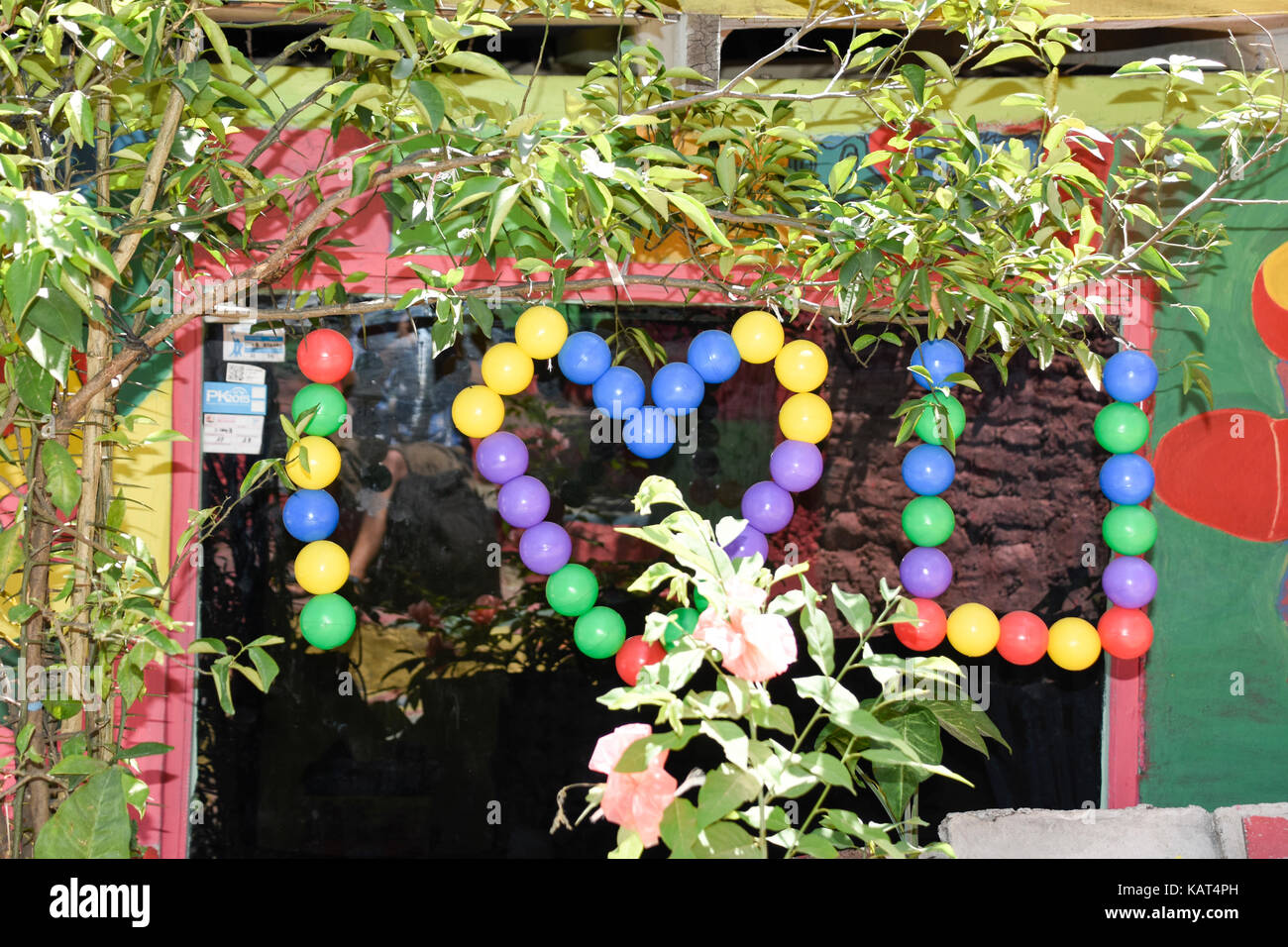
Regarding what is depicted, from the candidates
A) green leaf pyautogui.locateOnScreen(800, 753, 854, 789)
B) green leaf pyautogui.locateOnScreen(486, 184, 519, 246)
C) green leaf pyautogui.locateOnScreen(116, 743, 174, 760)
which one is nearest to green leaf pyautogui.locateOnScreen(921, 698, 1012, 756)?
green leaf pyautogui.locateOnScreen(800, 753, 854, 789)

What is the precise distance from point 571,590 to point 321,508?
→ 2.17 ft

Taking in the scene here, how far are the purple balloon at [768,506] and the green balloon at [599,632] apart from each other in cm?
44

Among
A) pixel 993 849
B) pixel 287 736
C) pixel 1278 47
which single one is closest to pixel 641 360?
pixel 287 736

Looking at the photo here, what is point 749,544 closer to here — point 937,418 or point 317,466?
point 937,418

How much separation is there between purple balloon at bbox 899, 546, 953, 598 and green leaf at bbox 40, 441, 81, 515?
1975 millimetres

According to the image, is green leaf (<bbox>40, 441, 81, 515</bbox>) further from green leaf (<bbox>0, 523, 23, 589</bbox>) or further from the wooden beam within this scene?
the wooden beam

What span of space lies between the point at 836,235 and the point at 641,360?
1094 millimetres

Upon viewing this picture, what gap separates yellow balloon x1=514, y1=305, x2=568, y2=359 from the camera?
2.43 meters

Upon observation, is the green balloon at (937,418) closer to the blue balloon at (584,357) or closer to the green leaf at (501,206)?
the blue balloon at (584,357)

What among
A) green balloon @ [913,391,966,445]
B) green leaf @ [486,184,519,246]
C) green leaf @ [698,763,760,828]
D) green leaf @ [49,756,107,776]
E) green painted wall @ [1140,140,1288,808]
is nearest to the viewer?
green leaf @ [698,763,760,828]

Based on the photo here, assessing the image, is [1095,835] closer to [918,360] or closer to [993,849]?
[993,849]

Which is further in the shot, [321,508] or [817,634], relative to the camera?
[321,508]

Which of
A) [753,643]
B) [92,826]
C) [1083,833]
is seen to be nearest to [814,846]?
→ [753,643]

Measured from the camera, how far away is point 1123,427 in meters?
2.61
